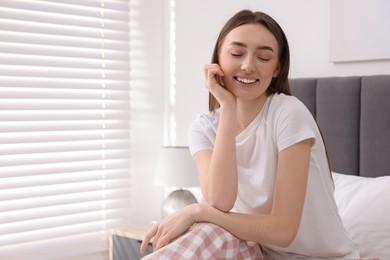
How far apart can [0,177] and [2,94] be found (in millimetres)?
425

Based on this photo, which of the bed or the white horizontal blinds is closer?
the bed

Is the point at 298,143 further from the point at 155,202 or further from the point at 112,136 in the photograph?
the point at 155,202

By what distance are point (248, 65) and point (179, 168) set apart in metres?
1.49

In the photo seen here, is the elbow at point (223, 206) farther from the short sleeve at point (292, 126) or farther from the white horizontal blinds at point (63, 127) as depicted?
the white horizontal blinds at point (63, 127)

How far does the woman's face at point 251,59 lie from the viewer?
169 centimetres

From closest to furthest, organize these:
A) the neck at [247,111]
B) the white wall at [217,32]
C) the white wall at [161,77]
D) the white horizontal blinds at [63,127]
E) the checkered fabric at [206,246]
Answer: the checkered fabric at [206,246], the neck at [247,111], the white wall at [217,32], the white horizontal blinds at [63,127], the white wall at [161,77]

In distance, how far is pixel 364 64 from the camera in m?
2.62

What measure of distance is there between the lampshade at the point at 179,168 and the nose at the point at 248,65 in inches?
56.2

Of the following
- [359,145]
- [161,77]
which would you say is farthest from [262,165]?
[161,77]

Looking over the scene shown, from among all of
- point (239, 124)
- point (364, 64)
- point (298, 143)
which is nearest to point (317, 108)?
point (364, 64)

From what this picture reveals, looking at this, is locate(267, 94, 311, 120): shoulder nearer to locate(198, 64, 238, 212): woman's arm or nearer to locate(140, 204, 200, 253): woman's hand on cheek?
locate(198, 64, 238, 212): woman's arm

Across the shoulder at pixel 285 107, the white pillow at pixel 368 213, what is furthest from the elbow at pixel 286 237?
the white pillow at pixel 368 213

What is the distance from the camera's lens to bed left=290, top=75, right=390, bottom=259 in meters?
2.08

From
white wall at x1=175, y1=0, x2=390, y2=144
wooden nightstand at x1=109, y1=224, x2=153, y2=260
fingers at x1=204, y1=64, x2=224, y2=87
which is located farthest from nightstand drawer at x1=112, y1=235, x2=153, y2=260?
fingers at x1=204, y1=64, x2=224, y2=87
